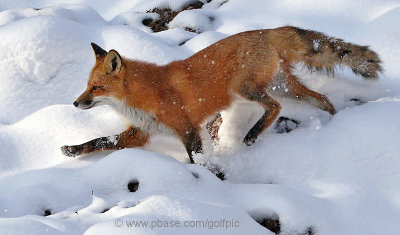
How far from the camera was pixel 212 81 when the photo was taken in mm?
4000

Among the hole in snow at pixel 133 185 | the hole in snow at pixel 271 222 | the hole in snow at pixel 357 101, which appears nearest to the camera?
the hole in snow at pixel 271 222

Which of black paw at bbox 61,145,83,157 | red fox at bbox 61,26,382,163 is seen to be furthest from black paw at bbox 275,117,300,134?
black paw at bbox 61,145,83,157

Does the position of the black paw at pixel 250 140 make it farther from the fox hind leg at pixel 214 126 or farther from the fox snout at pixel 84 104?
the fox snout at pixel 84 104

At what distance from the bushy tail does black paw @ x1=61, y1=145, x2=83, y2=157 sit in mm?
2322

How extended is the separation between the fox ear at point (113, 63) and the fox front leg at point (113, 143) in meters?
0.62

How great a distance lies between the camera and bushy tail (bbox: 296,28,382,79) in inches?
161

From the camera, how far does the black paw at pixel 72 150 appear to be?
3980 mm

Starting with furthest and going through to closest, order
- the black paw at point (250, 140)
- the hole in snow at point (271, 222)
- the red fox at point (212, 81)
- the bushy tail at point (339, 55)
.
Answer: the bushy tail at point (339, 55)
the red fox at point (212, 81)
the black paw at point (250, 140)
the hole in snow at point (271, 222)

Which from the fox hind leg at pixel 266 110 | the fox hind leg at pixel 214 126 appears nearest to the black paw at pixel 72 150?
the fox hind leg at pixel 214 126

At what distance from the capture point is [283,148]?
3664mm

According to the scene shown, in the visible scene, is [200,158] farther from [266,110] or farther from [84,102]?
[84,102]

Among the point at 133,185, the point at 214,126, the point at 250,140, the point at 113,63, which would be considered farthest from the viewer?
the point at 214,126

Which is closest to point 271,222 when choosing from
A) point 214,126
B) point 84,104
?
point 214,126

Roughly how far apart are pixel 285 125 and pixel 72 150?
204cm
